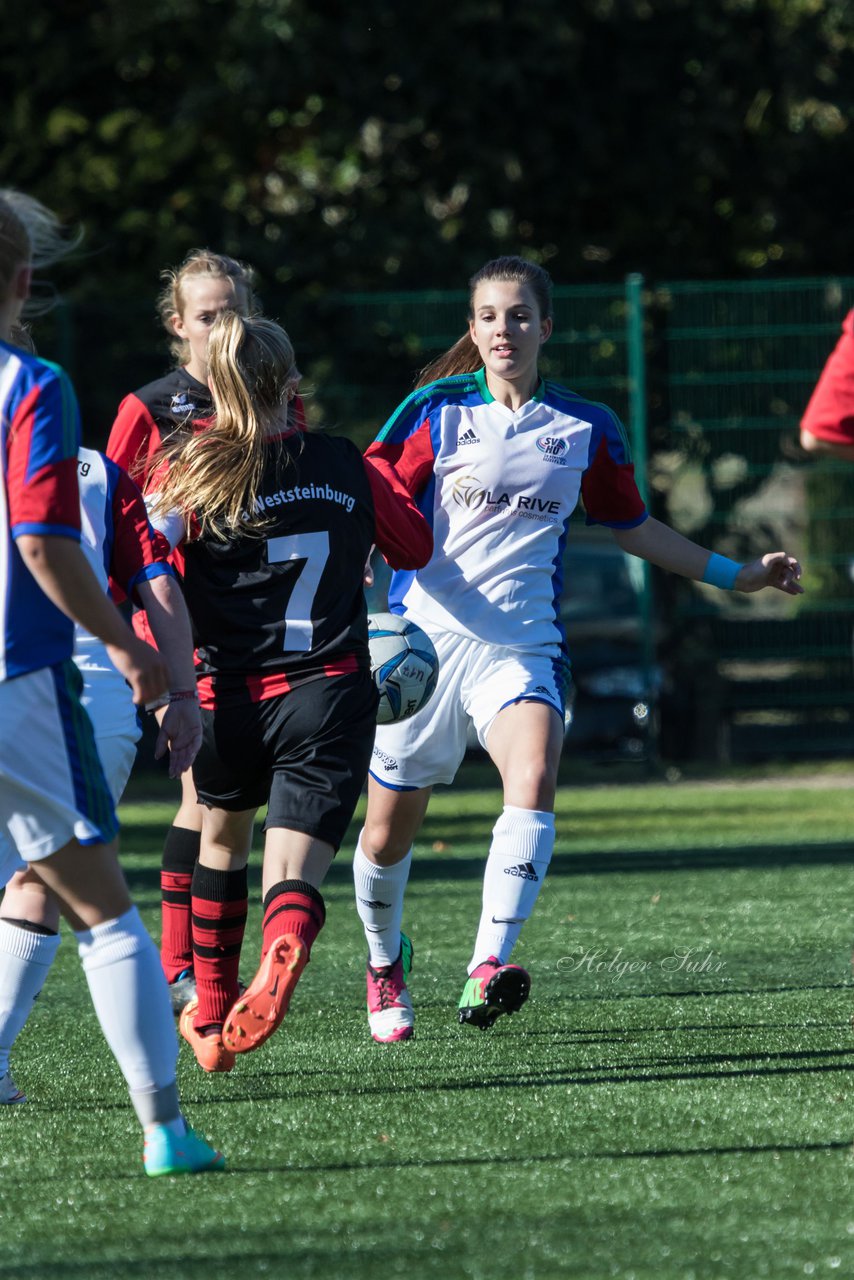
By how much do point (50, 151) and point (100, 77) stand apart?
0.82 metres

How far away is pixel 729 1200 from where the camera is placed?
335 centimetres

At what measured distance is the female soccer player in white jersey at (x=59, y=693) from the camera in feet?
10.7

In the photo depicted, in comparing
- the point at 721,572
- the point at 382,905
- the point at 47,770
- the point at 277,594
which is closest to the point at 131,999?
the point at 47,770

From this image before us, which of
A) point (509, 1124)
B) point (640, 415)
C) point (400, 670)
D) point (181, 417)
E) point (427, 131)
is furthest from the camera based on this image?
point (427, 131)

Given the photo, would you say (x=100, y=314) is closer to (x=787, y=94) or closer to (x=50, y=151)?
(x=50, y=151)

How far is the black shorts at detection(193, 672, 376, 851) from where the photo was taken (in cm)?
426

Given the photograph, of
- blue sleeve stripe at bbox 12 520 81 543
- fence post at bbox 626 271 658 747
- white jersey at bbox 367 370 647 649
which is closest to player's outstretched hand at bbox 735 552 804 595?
white jersey at bbox 367 370 647 649

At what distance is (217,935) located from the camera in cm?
480

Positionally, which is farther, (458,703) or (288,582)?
(458,703)

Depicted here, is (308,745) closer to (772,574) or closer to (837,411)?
(837,411)

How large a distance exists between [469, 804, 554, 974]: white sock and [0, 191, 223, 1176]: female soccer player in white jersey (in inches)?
64.7

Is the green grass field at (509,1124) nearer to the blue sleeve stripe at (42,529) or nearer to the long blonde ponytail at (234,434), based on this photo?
the blue sleeve stripe at (42,529)

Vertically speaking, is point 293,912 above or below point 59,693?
below

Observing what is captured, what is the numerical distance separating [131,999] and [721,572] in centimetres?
256
